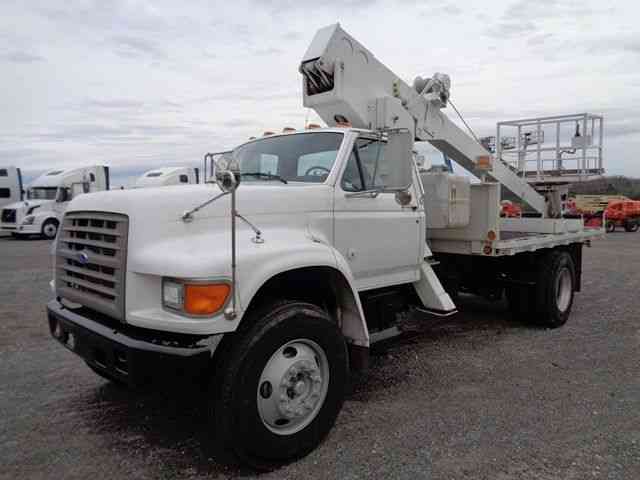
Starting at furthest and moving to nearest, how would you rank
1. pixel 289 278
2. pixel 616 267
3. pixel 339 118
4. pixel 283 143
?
pixel 616 267
pixel 339 118
pixel 283 143
pixel 289 278

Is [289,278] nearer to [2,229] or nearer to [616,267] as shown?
[616,267]

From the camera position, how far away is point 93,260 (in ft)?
10.5

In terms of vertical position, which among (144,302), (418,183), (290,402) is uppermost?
(418,183)

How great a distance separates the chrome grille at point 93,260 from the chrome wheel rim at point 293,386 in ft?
3.15

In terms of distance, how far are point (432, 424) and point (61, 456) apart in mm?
2481

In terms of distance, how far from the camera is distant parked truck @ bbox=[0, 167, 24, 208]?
25.2 m

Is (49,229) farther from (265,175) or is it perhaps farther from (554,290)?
(554,290)

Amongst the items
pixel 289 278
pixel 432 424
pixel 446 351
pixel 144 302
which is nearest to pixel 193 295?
pixel 144 302

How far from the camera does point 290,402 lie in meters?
3.20

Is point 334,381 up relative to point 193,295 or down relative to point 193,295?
down

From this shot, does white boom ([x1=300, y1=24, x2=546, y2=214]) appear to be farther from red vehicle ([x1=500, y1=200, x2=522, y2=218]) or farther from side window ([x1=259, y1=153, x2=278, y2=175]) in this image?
red vehicle ([x1=500, y1=200, x2=522, y2=218])

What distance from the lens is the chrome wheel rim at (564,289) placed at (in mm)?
6609

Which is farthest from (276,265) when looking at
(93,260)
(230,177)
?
(93,260)

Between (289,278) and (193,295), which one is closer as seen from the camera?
(193,295)
